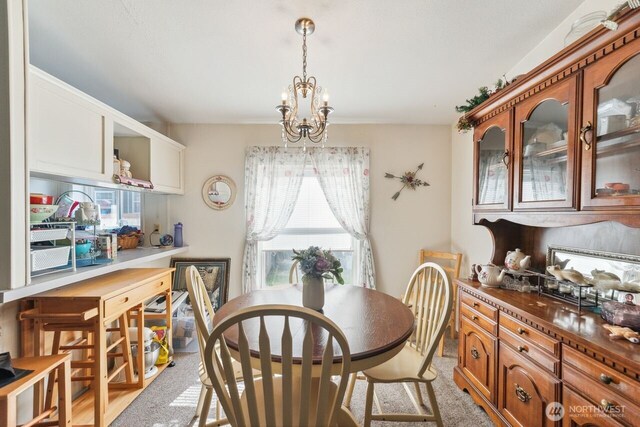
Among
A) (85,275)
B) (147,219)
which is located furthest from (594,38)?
(147,219)

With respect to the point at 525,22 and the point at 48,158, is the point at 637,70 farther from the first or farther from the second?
the point at 48,158

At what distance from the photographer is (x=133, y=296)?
6.40 ft

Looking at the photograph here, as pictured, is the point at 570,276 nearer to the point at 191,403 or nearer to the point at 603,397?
the point at 603,397

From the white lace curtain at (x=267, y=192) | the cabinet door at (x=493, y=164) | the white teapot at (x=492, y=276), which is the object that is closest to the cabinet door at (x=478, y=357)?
the white teapot at (x=492, y=276)

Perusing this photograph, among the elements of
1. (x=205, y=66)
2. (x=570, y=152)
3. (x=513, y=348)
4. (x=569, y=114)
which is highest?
(x=205, y=66)

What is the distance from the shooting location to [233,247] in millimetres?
3221

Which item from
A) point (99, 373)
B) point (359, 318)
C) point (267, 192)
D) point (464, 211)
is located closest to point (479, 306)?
point (359, 318)

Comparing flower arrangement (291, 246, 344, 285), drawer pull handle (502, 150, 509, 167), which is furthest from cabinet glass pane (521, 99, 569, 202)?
flower arrangement (291, 246, 344, 285)

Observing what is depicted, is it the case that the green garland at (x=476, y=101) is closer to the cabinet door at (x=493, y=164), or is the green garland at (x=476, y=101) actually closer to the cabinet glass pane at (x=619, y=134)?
the cabinet door at (x=493, y=164)

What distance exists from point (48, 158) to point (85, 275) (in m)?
0.75

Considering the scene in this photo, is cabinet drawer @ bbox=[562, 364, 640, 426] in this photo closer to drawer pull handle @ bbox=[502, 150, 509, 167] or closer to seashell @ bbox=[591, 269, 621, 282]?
seashell @ bbox=[591, 269, 621, 282]

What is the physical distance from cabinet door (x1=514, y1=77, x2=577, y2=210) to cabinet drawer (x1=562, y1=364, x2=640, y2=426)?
74 cm

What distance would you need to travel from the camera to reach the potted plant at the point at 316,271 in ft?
5.10

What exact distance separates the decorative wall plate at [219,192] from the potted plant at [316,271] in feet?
6.18
